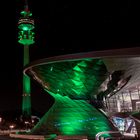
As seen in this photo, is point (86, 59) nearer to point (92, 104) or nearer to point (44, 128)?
point (92, 104)

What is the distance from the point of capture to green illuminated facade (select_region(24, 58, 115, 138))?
90.1ft

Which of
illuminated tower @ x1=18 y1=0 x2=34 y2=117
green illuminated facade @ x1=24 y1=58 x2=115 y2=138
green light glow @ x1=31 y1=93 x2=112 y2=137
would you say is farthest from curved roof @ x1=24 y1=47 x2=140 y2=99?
illuminated tower @ x1=18 y1=0 x2=34 y2=117

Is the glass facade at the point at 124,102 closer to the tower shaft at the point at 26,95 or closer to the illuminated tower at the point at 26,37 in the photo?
the tower shaft at the point at 26,95

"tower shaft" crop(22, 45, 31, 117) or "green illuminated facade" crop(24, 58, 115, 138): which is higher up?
"tower shaft" crop(22, 45, 31, 117)

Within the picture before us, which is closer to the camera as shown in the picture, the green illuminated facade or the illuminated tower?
the green illuminated facade

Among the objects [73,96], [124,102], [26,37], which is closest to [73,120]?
[73,96]

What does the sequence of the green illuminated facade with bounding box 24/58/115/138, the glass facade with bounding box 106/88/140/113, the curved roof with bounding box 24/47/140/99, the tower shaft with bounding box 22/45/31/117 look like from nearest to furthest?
1. the curved roof with bounding box 24/47/140/99
2. the green illuminated facade with bounding box 24/58/115/138
3. the glass facade with bounding box 106/88/140/113
4. the tower shaft with bounding box 22/45/31/117

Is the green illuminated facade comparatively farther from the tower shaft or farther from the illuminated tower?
the illuminated tower

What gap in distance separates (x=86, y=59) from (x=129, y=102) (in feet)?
56.6

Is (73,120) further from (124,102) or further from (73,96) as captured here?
(124,102)

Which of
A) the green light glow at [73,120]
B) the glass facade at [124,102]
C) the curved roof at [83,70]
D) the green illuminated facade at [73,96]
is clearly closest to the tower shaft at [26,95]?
the glass facade at [124,102]

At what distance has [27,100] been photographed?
305 ft

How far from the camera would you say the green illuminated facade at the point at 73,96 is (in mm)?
27469

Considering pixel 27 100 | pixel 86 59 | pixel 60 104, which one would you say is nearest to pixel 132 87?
pixel 60 104
